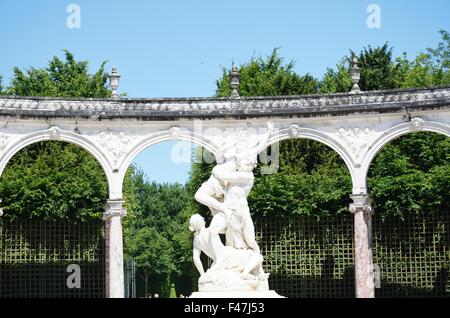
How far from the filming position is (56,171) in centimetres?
4072

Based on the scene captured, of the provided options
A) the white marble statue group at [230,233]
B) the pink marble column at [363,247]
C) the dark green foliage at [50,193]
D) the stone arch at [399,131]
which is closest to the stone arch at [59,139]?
the dark green foliage at [50,193]

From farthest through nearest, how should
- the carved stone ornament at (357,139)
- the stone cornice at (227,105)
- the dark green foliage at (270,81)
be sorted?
the dark green foliage at (270,81)
the carved stone ornament at (357,139)
the stone cornice at (227,105)

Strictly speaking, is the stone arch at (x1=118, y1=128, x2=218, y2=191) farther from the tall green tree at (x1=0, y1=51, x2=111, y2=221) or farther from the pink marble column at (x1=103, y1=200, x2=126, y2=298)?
the tall green tree at (x1=0, y1=51, x2=111, y2=221)

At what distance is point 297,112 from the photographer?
33312 mm

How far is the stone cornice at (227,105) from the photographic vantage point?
32844 millimetres

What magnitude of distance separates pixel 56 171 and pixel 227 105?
949cm

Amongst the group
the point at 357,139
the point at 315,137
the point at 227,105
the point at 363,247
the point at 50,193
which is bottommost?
the point at 363,247

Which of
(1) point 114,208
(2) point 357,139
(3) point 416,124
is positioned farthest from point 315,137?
(1) point 114,208

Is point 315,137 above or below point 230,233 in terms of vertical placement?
above

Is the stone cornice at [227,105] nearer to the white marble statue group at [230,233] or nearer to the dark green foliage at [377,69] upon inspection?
the white marble statue group at [230,233]

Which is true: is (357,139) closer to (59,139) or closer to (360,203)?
(360,203)

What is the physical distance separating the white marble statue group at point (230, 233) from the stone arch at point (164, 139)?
16.6 ft

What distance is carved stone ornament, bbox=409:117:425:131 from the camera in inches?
1288

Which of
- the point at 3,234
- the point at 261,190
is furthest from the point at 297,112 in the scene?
the point at 3,234
